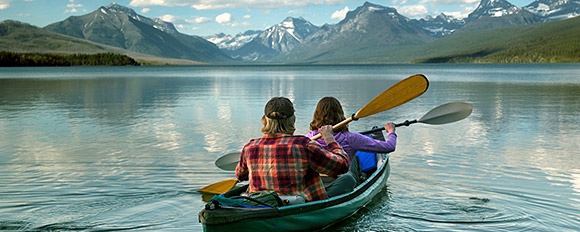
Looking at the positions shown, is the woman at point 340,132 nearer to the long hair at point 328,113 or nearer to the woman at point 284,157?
the long hair at point 328,113

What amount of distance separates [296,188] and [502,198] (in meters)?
4.55

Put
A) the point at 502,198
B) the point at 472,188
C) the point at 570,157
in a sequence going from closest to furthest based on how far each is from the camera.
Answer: the point at 502,198, the point at 472,188, the point at 570,157

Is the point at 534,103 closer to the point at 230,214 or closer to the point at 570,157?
the point at 570,157

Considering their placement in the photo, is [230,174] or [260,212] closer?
[260,212]

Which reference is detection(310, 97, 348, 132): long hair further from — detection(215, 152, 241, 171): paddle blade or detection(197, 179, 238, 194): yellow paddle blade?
detection(197, 179, 238, 194): yellow paddle blade

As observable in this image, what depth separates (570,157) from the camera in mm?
12070

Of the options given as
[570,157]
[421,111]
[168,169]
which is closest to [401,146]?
[570,157]

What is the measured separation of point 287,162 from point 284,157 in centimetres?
8

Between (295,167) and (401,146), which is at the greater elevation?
(295,167)

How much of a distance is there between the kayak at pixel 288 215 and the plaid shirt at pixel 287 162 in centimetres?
29

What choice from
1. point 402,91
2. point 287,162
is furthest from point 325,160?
point 402,91

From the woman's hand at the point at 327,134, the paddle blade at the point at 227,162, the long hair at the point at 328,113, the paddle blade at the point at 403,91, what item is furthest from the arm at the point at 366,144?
the paddle blade at the point at 227,162

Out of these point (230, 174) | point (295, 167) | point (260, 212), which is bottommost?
point (230, 174)

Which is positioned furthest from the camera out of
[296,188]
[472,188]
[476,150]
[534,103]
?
[534,103]
